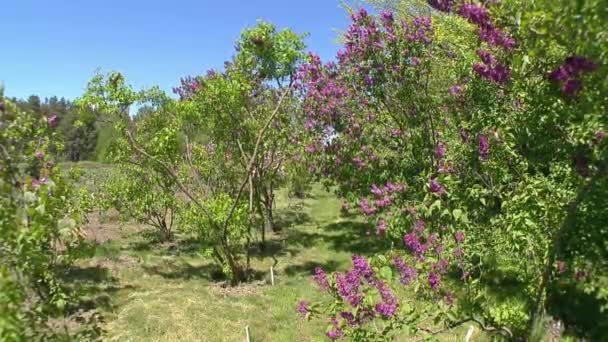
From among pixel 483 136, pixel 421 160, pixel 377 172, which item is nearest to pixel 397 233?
pixel 421 160

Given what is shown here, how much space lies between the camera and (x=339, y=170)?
17.5 metres

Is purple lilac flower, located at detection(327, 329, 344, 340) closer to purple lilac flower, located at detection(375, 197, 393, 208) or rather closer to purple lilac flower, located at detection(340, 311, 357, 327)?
purple lilac flower, located at detection(340, 311, 357, 327)

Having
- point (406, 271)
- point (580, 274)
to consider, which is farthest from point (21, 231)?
point (580, 274)

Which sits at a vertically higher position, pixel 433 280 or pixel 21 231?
pixel 21 231

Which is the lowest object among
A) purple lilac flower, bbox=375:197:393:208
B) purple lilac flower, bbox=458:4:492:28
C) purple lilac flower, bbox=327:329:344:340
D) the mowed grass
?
the mowed grass

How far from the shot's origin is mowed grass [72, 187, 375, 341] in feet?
36.0

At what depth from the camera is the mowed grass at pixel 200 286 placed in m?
11.0

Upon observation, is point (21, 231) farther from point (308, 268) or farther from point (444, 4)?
point (308, 268)

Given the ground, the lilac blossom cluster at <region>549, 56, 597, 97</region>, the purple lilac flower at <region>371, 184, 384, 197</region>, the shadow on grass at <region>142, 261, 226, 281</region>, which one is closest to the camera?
the lilac blossom cluster at <region>549, 56, 597, 97</region>

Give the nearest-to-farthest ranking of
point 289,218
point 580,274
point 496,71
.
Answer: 1. point 580,274
2. point 496,71
3. point 289,218

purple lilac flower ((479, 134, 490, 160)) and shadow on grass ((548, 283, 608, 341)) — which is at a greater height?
purple lilac flower ((479, 134, 490, 160))

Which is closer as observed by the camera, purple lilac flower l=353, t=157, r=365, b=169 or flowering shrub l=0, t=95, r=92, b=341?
flowering shrub l=0, t=95, r=92, b=341

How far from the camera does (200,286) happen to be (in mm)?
14273

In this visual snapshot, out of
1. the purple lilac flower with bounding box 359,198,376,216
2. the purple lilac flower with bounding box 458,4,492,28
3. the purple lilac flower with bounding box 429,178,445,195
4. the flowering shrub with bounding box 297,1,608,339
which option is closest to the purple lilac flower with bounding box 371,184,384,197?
the flowering shrub with bounding box 297,1,608,339
